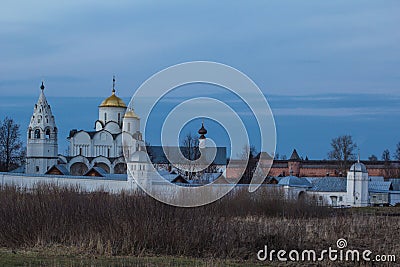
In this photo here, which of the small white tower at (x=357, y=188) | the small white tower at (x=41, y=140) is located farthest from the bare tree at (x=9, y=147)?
the small white tower at (x=357, y=188)

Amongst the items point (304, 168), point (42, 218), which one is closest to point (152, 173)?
point (42, 218)

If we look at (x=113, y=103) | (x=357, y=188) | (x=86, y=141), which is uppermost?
(x=113, y=103)

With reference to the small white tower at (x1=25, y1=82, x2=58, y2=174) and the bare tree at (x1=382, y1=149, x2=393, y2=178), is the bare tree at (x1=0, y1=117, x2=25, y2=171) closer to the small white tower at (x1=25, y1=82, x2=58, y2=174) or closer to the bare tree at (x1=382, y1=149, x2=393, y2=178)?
the small white tower at (x1=25, y1=82, x2=58, y2=174)

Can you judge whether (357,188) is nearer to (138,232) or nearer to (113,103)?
(113,103)

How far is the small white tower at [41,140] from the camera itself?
2544 inches

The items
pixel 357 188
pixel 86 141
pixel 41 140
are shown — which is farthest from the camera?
pixel 86 141

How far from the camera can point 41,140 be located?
213 ft

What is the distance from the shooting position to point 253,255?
731 inches

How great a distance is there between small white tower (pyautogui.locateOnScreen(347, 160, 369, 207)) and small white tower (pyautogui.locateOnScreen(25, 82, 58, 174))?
2586 cm

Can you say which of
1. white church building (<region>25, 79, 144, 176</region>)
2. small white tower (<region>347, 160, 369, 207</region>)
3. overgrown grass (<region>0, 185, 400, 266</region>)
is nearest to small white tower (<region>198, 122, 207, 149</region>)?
white church building (<region>25, 79, 144, 176</region>)

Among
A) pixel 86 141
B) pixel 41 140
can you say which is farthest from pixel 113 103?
pixel 41 140

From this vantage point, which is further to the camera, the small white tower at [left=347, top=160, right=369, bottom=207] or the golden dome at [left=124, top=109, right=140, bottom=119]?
the golden dome at [left=124, top=109, right=140, bottom=119]

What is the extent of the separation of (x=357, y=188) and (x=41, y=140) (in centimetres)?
2761

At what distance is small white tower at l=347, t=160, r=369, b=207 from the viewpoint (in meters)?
54.6
